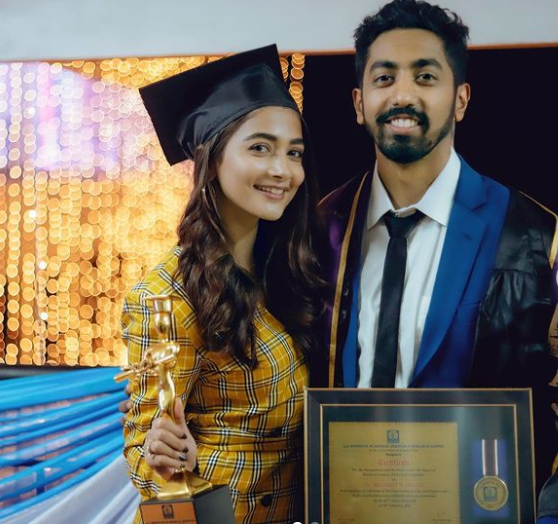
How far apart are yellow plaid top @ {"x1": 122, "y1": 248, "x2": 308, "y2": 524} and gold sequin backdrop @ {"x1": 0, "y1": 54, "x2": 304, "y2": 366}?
532 millimetres

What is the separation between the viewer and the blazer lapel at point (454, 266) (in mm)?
2232

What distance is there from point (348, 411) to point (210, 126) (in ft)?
2.64

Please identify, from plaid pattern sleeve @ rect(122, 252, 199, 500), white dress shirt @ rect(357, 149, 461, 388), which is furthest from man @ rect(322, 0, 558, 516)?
plaid pattern sleeve @ rect(122, 252, 199, 500)

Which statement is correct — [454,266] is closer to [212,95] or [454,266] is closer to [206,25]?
[212,95]

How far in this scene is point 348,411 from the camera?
81.3 inches

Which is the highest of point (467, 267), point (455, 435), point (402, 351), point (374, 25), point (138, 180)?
point (374, 25)

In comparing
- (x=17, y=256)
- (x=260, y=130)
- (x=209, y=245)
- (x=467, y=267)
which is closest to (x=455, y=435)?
(x=467, y=267)

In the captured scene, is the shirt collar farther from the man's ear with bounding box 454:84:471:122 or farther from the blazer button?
the blazer button

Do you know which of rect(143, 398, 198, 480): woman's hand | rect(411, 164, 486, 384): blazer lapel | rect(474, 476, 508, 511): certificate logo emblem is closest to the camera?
rect(143, 398, 198, 480): woman's hand

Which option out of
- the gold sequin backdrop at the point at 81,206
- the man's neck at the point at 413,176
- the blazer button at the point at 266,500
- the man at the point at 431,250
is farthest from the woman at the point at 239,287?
the gold sequin backdrop at the point at 81,206

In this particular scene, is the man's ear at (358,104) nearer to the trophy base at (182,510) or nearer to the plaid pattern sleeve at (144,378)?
the plaid pattern sleeve at (144,378)

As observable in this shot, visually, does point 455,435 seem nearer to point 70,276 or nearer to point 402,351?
point 402,351

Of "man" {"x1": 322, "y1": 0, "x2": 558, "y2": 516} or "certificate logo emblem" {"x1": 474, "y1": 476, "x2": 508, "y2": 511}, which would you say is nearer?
"certificate logo emblem" {"x1": 474, "y1": 476, "x2": 508, "y2": 511}

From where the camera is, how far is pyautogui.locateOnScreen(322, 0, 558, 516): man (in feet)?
7.25
